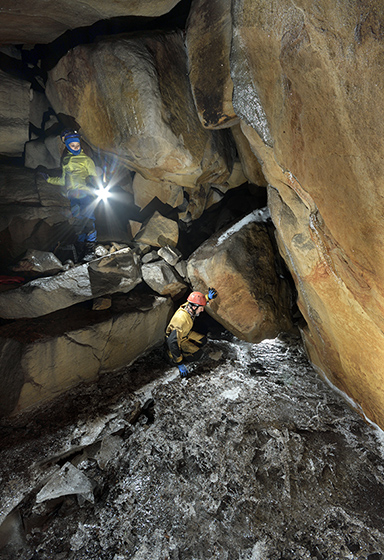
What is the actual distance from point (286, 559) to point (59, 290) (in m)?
4.50

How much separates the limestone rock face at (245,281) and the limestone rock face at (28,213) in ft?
9.86

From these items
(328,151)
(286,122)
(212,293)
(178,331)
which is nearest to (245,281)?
(212,293)

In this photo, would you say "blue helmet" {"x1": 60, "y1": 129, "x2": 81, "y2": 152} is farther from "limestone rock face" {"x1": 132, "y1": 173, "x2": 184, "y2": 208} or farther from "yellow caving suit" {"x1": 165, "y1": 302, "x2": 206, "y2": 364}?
"yellow caving suit" {"x1": 165, "y1": 302, "x2": 206, "y2": 364}

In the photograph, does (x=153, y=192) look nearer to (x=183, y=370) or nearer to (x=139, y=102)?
(x=139, y=102)

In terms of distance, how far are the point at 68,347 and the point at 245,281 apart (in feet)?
11.2

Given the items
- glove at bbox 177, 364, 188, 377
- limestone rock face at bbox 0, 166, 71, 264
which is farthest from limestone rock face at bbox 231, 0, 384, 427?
limestone rock face at bbox 0, 166, 71, 264

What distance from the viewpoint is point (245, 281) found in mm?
5156

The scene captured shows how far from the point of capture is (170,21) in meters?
4.49

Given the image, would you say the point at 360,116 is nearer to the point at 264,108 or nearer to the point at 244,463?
the point at 264,108

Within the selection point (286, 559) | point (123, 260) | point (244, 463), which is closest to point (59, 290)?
point (123, 260)

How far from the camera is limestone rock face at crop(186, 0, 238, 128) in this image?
368cm

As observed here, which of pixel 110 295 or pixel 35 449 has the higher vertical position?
pixel 110 295

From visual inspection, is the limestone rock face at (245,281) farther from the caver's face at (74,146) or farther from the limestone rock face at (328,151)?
the caver's face at (74,146)

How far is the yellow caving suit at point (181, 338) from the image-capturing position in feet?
15.2
